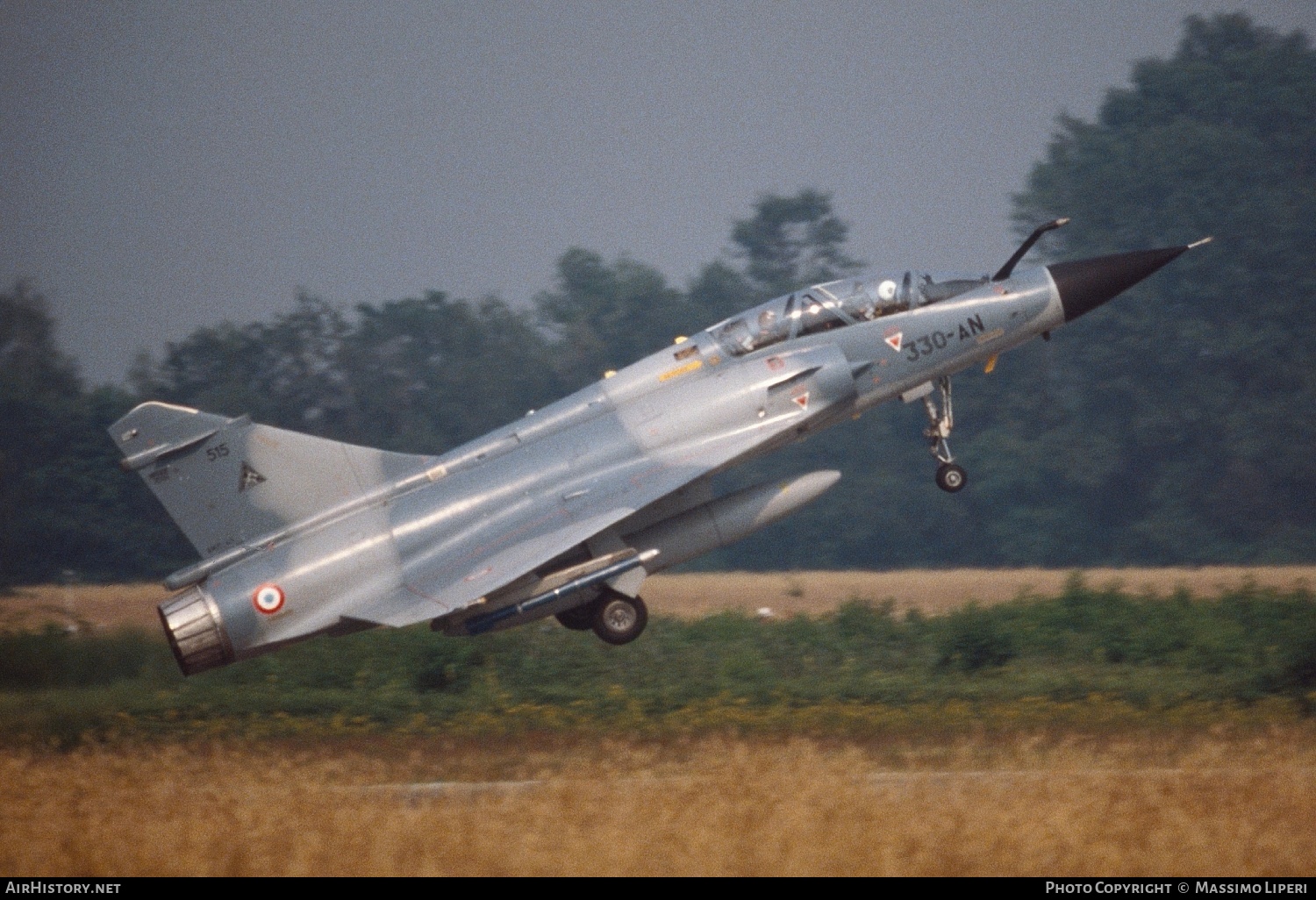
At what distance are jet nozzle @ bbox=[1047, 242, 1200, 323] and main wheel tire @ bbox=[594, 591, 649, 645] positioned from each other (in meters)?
6.05

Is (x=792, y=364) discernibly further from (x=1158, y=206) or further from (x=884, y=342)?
(x=1158, y=206)

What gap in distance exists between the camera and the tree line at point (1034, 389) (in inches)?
1780

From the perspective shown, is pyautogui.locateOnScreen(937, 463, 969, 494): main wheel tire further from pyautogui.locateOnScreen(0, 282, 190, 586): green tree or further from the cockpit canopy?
pyautogui.locateOnScreen(0, 282, 190, 586): green tree

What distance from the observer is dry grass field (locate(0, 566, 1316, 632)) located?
72.8 feet

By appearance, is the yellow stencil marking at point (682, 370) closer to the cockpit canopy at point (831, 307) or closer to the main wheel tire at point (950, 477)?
the cockpit canopy at point (831, 307)

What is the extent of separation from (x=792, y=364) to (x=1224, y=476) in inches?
1351

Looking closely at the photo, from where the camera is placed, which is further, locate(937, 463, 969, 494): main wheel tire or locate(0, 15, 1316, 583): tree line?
locate(0, 15, 1316, 583): tree line

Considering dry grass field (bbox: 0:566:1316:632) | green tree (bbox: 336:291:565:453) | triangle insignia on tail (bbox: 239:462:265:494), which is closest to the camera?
triangle insignia on tail (bbox: 239:462:265:494)

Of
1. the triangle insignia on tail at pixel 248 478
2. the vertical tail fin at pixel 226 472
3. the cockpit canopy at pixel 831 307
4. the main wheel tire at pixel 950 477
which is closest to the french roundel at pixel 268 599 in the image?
the vertical tail fin at pixel 226 472

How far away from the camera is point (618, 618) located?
15.7 meters

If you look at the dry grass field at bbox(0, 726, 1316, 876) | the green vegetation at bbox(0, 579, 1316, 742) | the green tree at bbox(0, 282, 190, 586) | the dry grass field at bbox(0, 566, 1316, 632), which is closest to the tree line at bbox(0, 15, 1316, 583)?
the green tree at bbox(0, 282, 190, 586)

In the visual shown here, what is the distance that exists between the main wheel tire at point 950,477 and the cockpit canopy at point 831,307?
6.29 feet
